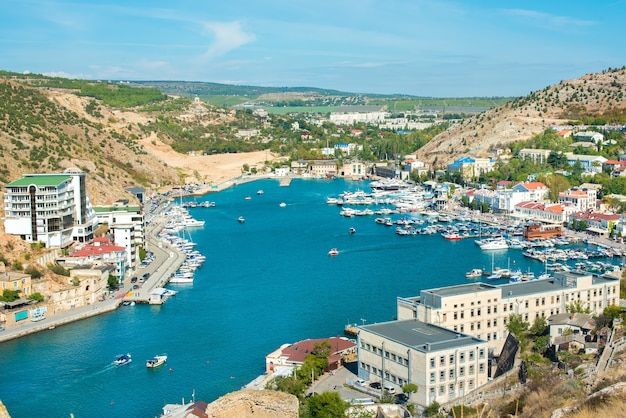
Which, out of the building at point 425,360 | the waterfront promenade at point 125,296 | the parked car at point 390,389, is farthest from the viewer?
the waterfront promenade at point 125,296

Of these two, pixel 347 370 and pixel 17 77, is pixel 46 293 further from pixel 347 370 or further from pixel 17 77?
pixel 17 77

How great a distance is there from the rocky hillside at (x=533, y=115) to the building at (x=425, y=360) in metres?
27.0

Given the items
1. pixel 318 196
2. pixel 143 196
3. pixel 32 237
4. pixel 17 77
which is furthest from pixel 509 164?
pixel 17 77

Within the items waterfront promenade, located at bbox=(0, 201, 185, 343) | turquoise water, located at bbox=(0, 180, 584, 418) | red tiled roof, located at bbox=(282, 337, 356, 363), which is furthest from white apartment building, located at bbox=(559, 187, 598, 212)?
red tiled roof, located at bbox=(282, 337, 356, 363)

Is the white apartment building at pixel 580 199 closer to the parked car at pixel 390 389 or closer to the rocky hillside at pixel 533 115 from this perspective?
the rocky hillside at pixel 533 115

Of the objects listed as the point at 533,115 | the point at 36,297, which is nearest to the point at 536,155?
the point at 533,115

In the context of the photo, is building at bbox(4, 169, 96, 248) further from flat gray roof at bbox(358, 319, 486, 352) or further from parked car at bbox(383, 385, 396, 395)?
parked car at bbox(383, 385, 396, 395)

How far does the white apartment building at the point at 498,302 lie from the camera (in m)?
11.0

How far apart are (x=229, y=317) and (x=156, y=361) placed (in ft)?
8.60

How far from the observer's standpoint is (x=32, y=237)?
54.7 feet

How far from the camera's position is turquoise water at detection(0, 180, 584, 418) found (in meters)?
10.7

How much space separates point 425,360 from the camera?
9273mm

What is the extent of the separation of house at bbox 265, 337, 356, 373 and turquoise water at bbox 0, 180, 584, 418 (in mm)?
264

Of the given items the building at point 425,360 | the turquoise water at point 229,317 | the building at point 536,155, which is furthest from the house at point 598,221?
the building at point 425,360
